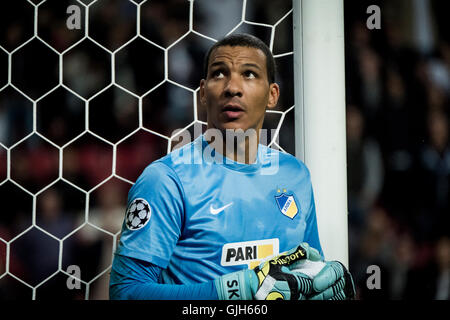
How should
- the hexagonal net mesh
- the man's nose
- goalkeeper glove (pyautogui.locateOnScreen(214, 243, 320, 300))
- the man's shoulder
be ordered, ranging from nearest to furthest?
1. goalkeeper glove (pyautogui.locateOnScreen(214, 243, 320, 300))
2. the man's nose
3. the man's shoulder
4. the hexagonal net mesh

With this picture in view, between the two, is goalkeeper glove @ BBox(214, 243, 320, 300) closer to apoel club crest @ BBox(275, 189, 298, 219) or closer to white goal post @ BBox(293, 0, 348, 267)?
apoel club crest @ BBox(275, 189, 298, 219)

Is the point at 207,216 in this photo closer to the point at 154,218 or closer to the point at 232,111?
the point at 154,218

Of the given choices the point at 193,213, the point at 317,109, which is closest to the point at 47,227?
the point at 193,213

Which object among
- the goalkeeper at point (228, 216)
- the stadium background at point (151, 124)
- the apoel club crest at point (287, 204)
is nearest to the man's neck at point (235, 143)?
the goalkeeper at point (228, 216)

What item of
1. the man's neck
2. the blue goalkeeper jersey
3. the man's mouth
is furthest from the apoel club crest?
the man's mouth

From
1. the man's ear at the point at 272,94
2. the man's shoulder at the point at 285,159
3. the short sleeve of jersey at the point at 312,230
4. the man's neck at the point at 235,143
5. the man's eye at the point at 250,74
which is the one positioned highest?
the man's eye at the point at 250,74

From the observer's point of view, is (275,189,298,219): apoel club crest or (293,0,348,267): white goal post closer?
(275,189,298,219): apoel club crest

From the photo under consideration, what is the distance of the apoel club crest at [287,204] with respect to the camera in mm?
1083

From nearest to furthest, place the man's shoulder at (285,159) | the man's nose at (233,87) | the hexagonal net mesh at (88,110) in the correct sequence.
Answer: the man's nose at (233,87), the man's shoulder at (285,159), the hexagonal net mesh at (88,110)

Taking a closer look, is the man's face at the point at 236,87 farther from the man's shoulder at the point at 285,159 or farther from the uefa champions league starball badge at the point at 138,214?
the uefa champions league starball badge at the point at 138,214

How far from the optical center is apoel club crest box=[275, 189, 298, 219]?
108 cm

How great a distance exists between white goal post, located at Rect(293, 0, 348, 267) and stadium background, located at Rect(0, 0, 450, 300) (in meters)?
0.10

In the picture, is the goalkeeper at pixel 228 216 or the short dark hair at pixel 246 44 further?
the short dark hair at pixel 246 44

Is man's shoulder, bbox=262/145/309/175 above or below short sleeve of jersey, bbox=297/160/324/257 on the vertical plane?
above
